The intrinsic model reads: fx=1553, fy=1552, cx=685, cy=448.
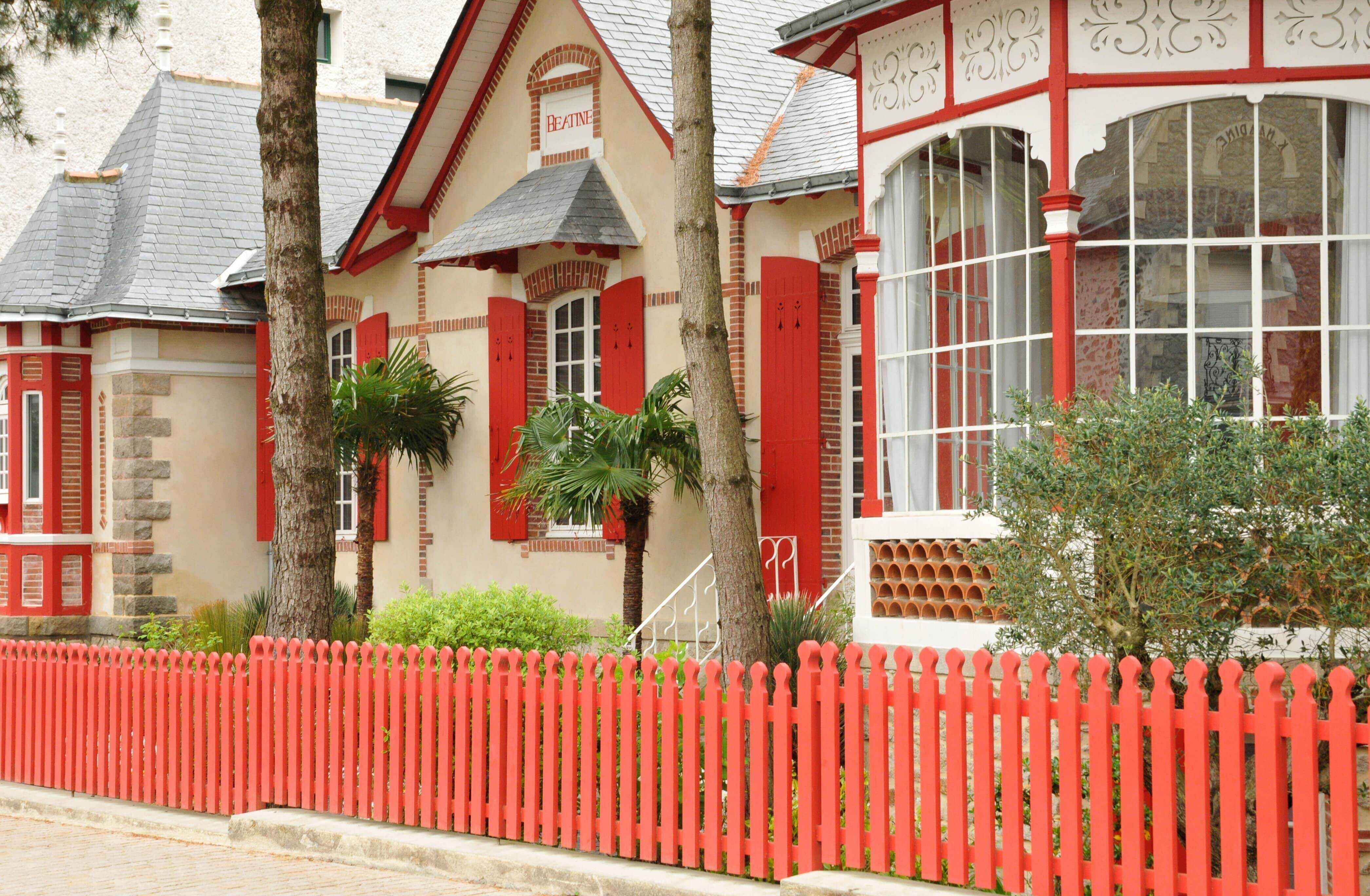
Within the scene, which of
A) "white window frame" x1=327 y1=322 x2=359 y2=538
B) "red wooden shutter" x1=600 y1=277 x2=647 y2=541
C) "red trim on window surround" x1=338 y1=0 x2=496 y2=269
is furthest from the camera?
"white window frame" x1=327 y1=322 x2=359 y2=538

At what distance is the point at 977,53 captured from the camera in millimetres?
Result: 9180

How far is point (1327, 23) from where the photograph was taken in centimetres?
838

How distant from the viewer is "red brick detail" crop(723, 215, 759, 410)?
42.0ft

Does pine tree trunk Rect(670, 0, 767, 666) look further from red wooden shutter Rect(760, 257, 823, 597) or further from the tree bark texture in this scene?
the tree bark texture

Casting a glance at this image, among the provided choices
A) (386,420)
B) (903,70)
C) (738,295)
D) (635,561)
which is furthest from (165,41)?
(903,70)

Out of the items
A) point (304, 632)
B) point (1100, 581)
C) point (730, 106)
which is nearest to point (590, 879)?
point (1100, 581)

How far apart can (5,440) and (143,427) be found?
2.15 m

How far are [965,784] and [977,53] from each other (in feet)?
15.9

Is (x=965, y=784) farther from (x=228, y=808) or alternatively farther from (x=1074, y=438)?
(x=228, y=808)

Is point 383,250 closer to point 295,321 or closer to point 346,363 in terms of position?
point 346,363

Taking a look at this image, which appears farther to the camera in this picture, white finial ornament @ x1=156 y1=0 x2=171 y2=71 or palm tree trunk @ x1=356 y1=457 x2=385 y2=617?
white finial ornament @ x1=156 y1=0 x2=171 y2=71

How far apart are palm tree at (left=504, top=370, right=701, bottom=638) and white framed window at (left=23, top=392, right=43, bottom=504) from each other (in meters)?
7.58

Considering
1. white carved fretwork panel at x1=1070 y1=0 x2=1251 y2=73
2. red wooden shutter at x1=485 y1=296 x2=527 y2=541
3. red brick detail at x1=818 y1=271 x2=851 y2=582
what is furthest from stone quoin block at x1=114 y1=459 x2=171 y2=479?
white carved fretwork panel at x1=1070 y1=0 x2=1251 y2=73

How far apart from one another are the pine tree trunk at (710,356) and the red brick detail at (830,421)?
419 cm
